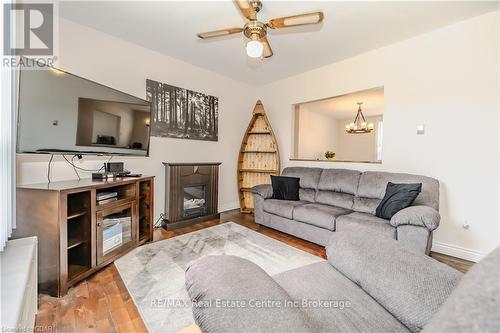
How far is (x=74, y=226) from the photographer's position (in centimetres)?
199

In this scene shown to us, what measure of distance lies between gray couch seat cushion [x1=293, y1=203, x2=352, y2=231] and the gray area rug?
0.38 meters

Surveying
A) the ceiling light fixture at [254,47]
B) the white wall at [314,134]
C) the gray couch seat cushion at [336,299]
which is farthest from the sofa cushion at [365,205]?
the white wall at [314,134]

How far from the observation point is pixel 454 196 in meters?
2.51

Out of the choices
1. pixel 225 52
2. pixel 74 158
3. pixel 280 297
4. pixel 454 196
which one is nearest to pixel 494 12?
pixel 454 196

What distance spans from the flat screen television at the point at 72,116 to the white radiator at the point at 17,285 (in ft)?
2.53

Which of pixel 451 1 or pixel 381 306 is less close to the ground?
pixel 451 1

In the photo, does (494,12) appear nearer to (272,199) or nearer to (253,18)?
(253,18)

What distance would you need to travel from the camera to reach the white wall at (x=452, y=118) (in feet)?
7.57

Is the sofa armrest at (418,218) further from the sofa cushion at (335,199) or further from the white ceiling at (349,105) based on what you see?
the white ceiling at (349,105)

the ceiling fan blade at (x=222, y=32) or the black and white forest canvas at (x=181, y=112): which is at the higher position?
the ceiling fan blade at (x=222, y=32)

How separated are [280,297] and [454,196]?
2.84 meters

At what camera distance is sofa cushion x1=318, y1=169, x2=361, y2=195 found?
2990 mm

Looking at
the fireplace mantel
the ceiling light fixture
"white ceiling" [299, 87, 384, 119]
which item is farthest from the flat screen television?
"white ceiling" [299, 87, 384, 119]

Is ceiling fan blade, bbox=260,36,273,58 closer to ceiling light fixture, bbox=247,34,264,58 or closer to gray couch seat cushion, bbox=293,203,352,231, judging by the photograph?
ceiling light fixture, bbox=247,34,264,58
